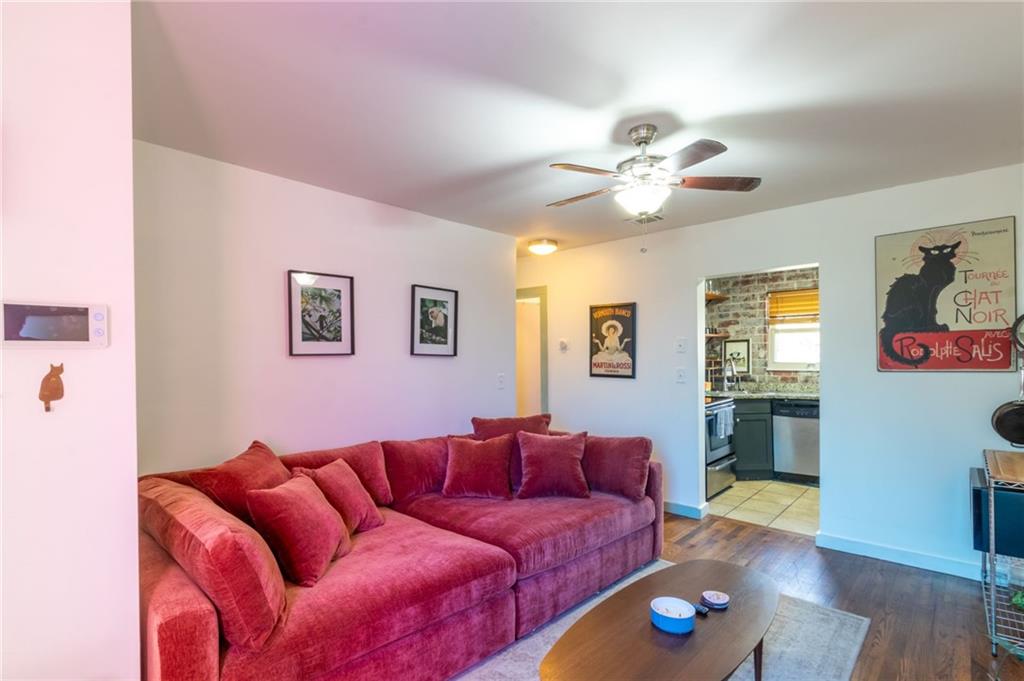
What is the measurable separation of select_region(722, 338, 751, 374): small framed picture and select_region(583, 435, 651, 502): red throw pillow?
3.40 m


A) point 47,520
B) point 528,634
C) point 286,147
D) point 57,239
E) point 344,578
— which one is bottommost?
point 528,634

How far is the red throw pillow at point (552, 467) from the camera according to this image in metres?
3.13

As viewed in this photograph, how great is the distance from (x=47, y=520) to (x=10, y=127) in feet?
3.52

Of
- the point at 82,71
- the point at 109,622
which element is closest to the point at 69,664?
the point at 109,622

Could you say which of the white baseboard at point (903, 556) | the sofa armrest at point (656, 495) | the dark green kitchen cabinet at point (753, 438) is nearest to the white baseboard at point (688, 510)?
the white baseboard at point (903, 556)

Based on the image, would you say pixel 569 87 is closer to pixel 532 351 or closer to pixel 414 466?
pixel 414 466

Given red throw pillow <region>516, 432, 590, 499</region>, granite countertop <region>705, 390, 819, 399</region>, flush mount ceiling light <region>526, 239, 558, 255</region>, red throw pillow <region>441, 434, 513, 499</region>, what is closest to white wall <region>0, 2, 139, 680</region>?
red throw pillow <region>441, 434, 513, 499</region>

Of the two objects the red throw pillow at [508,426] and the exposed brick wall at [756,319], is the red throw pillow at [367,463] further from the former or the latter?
the exposed brick wall at [756,319]

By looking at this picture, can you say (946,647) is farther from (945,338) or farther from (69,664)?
(69,664)

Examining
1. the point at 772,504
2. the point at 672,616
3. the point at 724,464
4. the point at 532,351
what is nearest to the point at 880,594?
the point at 772,504

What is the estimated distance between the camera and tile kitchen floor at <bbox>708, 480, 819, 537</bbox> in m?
4.07

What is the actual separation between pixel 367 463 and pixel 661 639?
188 cm

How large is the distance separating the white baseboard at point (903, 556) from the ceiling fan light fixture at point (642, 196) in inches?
113

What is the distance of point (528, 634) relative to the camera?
2.44m
